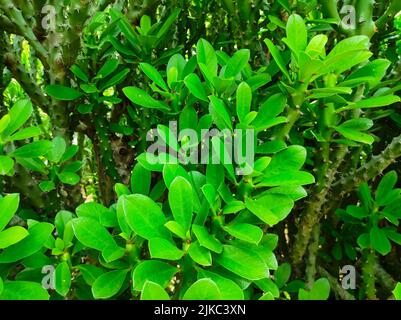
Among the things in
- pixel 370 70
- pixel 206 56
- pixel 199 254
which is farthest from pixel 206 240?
pixel 370 70

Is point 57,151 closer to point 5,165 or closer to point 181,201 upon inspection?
point 5,165

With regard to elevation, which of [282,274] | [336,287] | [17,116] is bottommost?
[336,287]

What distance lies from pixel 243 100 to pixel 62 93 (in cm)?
45

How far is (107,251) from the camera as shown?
25.2 inches

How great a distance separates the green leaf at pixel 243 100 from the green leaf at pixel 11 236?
0.35 metres

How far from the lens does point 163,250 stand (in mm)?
569

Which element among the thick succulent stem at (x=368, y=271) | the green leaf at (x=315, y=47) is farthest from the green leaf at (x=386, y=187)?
the green leaf at (x=315, y=47)

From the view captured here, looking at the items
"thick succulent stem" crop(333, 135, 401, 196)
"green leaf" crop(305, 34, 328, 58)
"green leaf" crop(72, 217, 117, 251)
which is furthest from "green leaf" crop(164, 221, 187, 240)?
"thick succulent stem" crop(333, 135, 401, 196)

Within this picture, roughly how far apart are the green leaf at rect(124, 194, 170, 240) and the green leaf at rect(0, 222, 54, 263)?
137mm

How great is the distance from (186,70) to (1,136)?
1.16 feet

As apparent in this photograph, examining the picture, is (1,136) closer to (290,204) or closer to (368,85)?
(290,204)

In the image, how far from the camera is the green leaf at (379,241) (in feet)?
3.34

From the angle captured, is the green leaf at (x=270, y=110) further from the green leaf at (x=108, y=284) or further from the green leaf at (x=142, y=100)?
the green leaf at (x=108, y=284)

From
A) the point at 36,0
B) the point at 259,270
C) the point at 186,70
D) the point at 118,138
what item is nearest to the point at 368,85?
the point at 186,70
